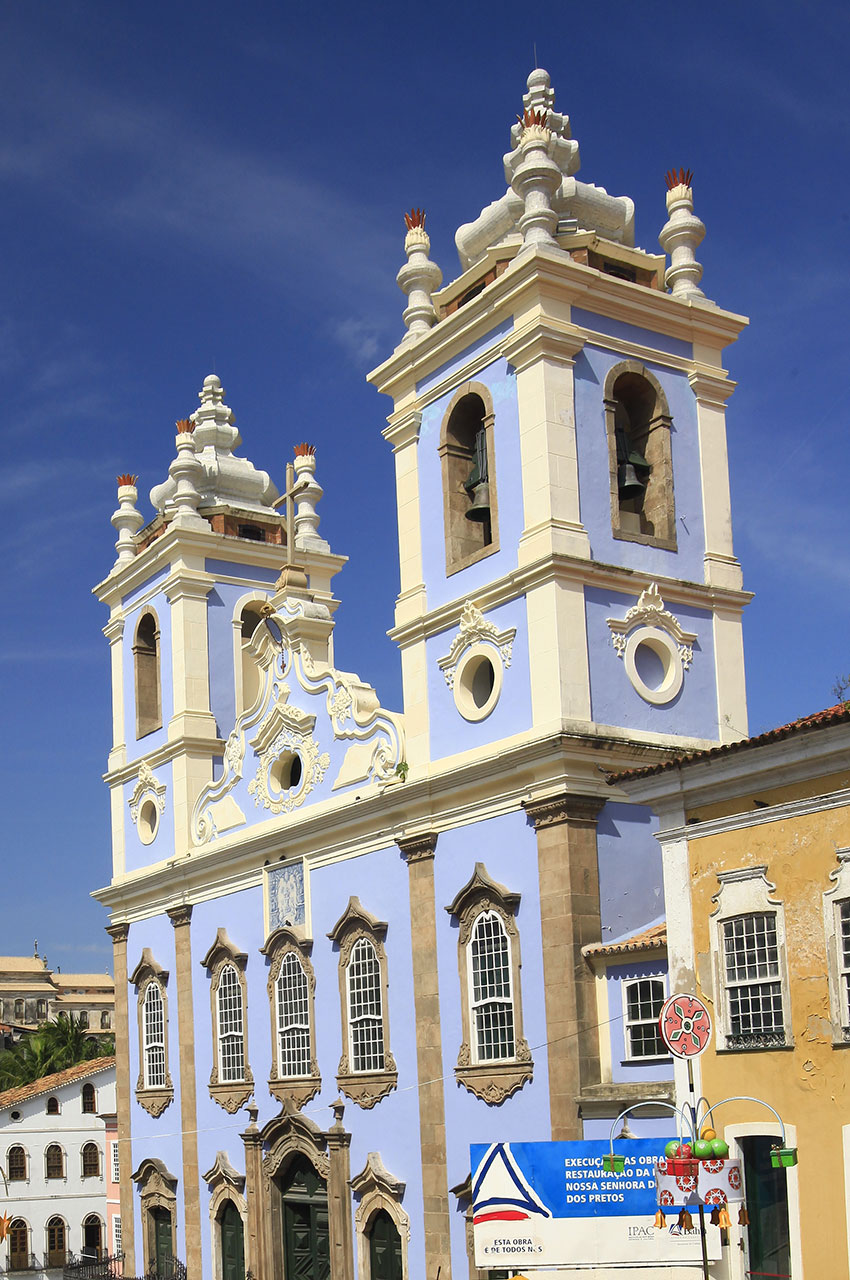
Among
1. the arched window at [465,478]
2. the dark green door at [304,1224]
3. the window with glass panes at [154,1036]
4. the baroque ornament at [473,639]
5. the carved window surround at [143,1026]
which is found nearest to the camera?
the baroque ornament at [473,639]

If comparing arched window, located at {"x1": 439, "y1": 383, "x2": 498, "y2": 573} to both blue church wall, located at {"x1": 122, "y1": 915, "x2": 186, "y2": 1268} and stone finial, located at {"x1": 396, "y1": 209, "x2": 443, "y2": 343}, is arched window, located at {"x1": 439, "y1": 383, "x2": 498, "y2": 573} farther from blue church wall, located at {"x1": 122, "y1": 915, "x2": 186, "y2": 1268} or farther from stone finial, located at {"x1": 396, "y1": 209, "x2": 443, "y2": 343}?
blue church wall, located at {"x1": 122, "y1": 915, "x2": 186, "y2": 1268}

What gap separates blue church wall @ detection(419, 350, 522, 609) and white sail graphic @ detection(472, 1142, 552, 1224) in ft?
27.3

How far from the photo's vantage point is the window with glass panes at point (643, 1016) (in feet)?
64.0

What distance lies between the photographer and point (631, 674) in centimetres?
2208

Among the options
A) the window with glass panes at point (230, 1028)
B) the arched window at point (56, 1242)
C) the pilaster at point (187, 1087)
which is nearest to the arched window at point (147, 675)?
the pilaster at point (187, 1087)

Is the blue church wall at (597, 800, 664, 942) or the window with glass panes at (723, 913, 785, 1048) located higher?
the blue church wall at (597, 800, 664, 942)

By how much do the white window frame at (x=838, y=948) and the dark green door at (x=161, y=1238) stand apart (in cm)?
1887

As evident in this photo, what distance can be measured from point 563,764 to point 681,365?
22.8 ft

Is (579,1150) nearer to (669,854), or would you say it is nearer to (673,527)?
(669,854)

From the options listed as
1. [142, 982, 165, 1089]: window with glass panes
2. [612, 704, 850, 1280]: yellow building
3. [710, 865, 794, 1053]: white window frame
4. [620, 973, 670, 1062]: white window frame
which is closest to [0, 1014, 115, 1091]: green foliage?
[142, 982, 165, 1089]: window with glass panes

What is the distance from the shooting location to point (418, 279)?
25719mm

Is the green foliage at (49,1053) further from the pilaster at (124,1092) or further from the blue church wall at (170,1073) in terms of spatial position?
the blue church wall at (170,1073)

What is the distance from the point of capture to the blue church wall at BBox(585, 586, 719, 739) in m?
21.7

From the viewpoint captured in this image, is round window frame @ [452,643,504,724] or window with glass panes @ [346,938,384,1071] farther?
window with glass panes @ [346,938,384,1071]
